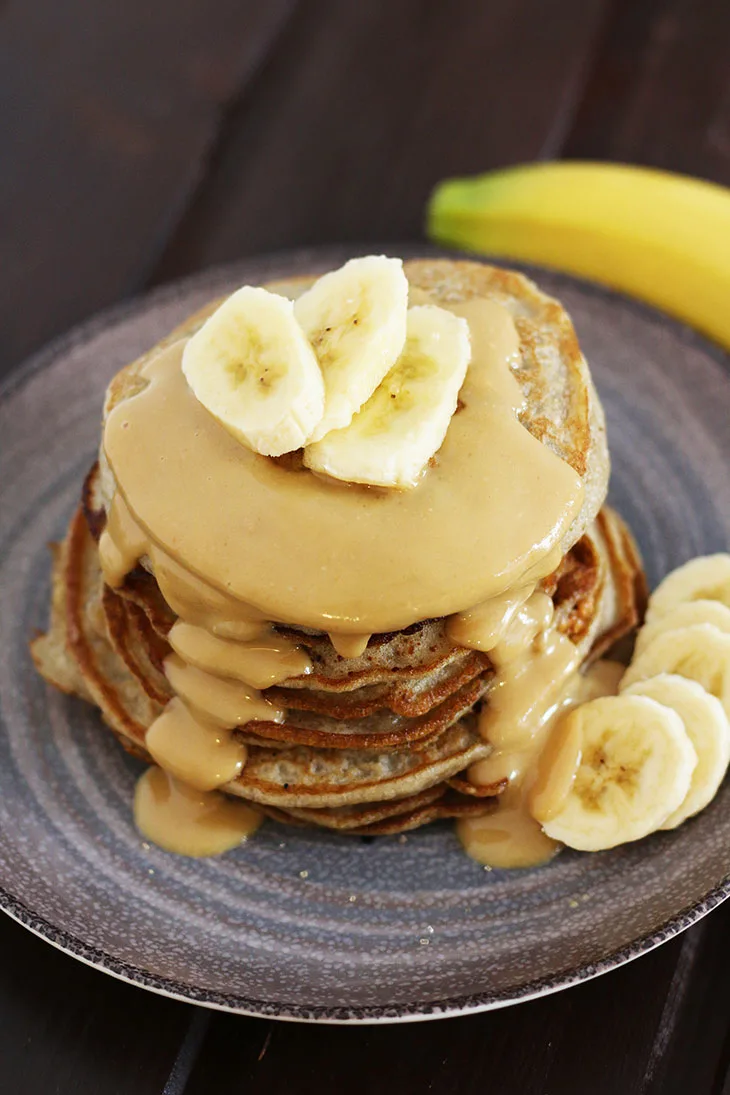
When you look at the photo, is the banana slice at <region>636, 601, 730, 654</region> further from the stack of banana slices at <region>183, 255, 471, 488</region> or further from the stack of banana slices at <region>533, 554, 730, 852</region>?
the stack of banana slices at <region>183, 255, 471, 488</region>

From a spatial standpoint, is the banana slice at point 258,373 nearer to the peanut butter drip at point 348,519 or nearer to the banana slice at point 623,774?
the peanut butter drip at point 348,519

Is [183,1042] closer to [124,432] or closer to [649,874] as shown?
[649,874]

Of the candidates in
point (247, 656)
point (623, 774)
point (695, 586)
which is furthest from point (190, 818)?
point (695, 586)

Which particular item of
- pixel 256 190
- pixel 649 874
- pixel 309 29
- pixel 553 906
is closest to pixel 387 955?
pixel 553 906

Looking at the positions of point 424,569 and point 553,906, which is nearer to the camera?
point 424,569

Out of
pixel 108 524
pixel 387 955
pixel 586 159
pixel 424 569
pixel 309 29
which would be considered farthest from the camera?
pixel 309 29

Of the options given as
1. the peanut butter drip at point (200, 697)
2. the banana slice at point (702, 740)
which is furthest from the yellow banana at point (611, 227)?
the peanut butter drip at point (200, 697)
